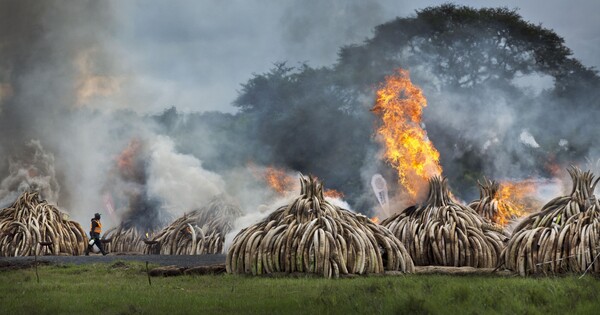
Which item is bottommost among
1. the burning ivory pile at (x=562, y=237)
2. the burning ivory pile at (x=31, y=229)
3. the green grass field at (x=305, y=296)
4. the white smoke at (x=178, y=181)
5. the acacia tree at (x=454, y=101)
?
the green grass field at (x=305, y=296)

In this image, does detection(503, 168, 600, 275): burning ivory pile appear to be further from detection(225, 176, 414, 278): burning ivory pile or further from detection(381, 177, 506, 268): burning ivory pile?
detection(225, 176, 414, 278): burning ivory pile

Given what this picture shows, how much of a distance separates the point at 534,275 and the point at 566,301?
4.53 m

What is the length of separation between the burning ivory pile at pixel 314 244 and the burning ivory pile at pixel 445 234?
1668 millimetres

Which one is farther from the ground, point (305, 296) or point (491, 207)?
point (491, 207)

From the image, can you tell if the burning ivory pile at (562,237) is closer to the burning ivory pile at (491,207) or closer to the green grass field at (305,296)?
the green grass field at (305,296)

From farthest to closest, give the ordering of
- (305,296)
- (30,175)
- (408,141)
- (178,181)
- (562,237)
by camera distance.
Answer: (30,175)
(178,181)
(408,141)
(562,237)
(305,296)

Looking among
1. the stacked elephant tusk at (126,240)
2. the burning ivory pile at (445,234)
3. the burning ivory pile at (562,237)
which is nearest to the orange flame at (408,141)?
the burning ivory pile at (445,234)

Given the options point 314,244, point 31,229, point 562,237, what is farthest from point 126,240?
point 562,237

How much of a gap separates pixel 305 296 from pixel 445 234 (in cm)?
721

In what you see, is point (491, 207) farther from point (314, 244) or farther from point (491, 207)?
point (314, 244)

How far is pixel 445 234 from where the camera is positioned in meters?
19.5

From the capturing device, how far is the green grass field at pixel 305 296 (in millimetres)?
11602

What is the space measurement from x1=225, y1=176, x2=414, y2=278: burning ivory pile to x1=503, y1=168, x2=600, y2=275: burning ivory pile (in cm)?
241

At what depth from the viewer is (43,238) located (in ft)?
94.1
